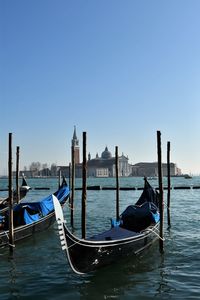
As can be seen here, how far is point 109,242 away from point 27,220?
4.37 meters

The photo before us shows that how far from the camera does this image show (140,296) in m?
6.82

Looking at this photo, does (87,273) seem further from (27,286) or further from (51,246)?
(51,246)

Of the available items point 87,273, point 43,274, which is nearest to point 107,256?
point 87,273

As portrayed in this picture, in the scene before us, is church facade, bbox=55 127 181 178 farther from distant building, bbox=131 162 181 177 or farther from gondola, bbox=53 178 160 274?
gondola, bbox=53 178 160 274

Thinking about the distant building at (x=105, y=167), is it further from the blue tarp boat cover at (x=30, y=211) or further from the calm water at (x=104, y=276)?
the calm water at (x=104, y=276)

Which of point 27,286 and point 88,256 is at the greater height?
point 88,256

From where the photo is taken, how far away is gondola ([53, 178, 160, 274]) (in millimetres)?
7176

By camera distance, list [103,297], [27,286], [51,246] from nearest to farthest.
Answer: [103,297]
[27,286]
[51,246]

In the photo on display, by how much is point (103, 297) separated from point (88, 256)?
982 mm

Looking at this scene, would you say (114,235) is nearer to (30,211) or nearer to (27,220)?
(27,220)

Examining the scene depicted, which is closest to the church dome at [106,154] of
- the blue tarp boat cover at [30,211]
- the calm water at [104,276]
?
the blue tarp boat cover at [30,211]

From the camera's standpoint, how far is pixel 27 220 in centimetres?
1170

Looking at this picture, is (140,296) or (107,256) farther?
(107,256)

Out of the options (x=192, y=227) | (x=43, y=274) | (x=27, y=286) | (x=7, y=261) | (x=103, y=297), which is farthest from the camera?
(x=192, y=227)
